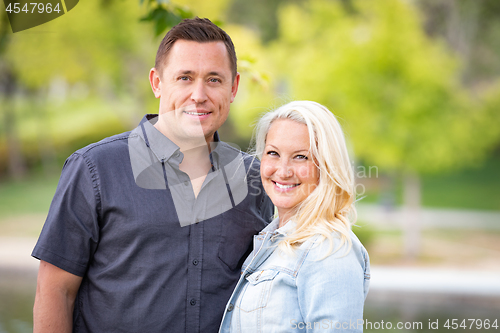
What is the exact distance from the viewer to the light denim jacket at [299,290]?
5.45ft

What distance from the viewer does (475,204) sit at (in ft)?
51.4

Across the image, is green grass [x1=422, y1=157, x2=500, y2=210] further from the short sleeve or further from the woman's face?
the short sleeve

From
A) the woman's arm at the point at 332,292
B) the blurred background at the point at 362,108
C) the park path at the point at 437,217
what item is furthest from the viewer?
the park path at the point at 437,217

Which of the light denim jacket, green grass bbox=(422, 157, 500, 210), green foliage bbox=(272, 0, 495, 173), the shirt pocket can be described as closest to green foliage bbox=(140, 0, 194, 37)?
the light denim jacket

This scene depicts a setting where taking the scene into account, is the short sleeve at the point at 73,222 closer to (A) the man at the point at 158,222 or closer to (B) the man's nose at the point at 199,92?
(A) the man at the point at 158,222

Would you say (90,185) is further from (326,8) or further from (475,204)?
(475,204)

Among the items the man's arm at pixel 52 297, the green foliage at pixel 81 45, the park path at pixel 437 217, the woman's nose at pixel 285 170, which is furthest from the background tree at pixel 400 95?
the green foliage at pixel 81 45

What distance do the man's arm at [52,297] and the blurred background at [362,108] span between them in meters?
1.23

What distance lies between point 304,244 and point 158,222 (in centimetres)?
60

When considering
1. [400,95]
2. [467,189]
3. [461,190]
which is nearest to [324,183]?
[400,95]

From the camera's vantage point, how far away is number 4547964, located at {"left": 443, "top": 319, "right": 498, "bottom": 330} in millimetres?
5907

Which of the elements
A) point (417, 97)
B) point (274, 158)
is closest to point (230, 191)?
point (274, 158)

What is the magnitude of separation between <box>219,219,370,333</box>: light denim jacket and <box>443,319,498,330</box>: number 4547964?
475 cm

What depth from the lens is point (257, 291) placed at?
1879 millimetres
